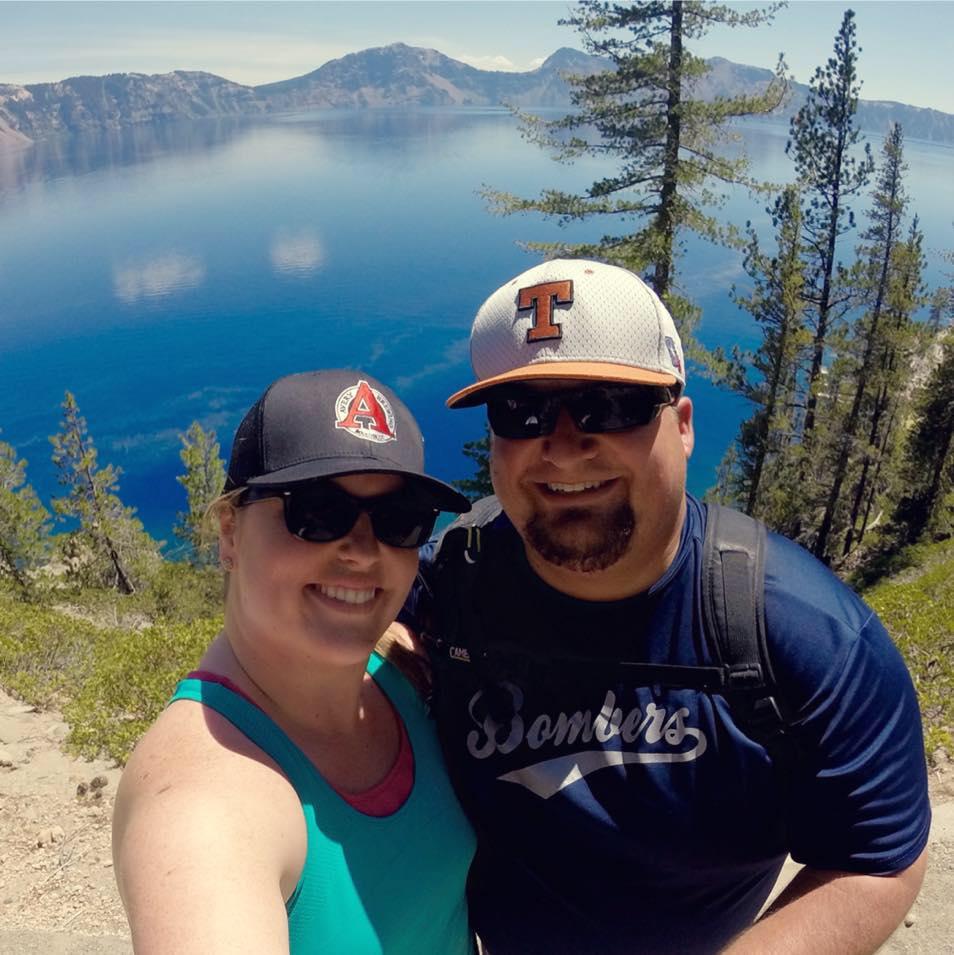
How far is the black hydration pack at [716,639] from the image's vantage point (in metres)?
1.93

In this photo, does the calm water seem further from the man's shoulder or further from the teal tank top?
the teal tank top

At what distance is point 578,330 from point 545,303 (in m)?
0.13

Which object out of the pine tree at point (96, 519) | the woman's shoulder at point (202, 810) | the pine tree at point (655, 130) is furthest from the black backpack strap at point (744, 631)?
the pine tree at point (96, 519)

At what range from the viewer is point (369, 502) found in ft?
6.81

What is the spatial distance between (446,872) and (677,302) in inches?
565

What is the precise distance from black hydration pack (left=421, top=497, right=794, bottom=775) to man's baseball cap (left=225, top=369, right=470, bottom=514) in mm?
553

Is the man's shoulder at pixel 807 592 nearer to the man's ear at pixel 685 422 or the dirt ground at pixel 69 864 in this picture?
the man's ear at pixel 685 422

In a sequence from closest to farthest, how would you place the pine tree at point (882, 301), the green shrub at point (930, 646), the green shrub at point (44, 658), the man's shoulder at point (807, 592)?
→ the man's shoulder at point (807, 592), the green shrub at point (930, 646), the green shrub at point (44, 658), the pine tree at point (882, 301)

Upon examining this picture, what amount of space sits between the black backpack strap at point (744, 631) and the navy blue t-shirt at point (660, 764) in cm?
3

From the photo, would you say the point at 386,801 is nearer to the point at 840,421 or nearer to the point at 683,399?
the point at 683,399

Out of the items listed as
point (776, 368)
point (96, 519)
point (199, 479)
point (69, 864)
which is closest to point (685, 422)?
point (69, 864)

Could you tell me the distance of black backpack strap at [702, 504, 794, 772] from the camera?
6.27ft

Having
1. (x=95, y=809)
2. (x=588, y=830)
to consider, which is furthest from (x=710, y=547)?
(x=95, y=809)

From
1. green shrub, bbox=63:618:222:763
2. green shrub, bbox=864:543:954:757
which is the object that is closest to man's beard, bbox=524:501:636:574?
green shrub, bbox=864:543:954:757
